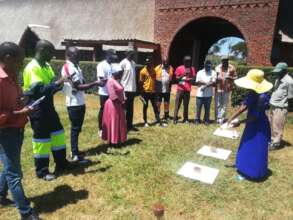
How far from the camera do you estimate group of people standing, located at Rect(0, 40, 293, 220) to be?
11.0 ft

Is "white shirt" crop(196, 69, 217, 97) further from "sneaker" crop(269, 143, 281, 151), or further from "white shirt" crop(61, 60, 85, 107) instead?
"white shirt" crop(61, 60, 85, 107)

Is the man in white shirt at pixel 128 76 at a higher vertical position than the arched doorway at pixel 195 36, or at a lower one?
lower

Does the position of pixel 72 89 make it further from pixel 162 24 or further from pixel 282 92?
pixel 162 24

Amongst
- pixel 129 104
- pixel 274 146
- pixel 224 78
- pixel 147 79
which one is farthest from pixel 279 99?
pixel 129 104

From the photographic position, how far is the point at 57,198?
14.1 ft

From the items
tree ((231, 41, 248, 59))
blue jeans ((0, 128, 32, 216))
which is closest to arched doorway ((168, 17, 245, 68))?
blue jeans ((0, 128, 32, 216))

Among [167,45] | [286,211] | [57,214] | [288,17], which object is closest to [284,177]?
[286,211]

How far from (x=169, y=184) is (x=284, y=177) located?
2220mm

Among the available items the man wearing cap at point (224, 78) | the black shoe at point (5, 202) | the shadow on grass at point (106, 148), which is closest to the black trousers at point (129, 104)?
the shadow on grass at point (106, 148)

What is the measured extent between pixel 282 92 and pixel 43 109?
5.03m

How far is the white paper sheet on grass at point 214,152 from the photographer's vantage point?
6.22 metres

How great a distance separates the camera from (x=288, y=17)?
15305mm

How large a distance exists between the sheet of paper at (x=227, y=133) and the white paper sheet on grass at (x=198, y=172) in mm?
2365

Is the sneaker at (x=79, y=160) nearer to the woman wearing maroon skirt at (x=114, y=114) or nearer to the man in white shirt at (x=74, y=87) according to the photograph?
the man in white shirt at (x=74, y=87)
